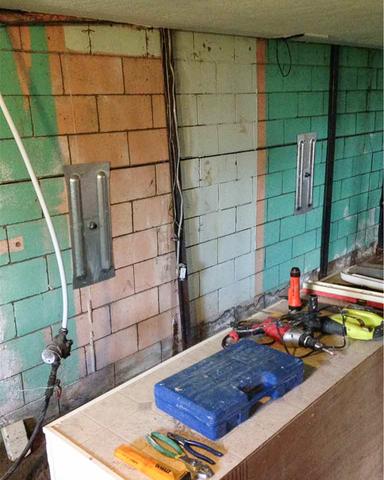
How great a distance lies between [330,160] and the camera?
11.6 feet

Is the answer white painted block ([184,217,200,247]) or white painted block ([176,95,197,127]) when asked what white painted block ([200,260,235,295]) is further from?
white painted block ([176,95,197,127])

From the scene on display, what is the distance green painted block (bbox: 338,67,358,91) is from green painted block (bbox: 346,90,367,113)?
2.0 inches

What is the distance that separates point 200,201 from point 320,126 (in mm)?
1272

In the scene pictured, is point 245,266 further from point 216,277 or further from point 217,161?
point 217,161

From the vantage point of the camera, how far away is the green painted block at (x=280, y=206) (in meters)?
3.18

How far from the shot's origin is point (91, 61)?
6.88 ft

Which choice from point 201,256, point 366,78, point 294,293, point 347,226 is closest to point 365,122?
point 366,78

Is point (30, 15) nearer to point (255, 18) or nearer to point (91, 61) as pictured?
point (91, 61)

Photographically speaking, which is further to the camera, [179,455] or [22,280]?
[22,280]

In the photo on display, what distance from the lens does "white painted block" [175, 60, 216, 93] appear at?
8.08 feet

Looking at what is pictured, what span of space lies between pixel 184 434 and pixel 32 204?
44.4 inches

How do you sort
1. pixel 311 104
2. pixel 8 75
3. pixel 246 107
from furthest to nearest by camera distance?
pixel 311 104 < pixel 246 107 < pixel 8 75

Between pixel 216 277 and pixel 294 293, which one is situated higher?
pixel 294 293

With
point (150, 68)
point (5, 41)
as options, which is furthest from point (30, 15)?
point (150, 68)
